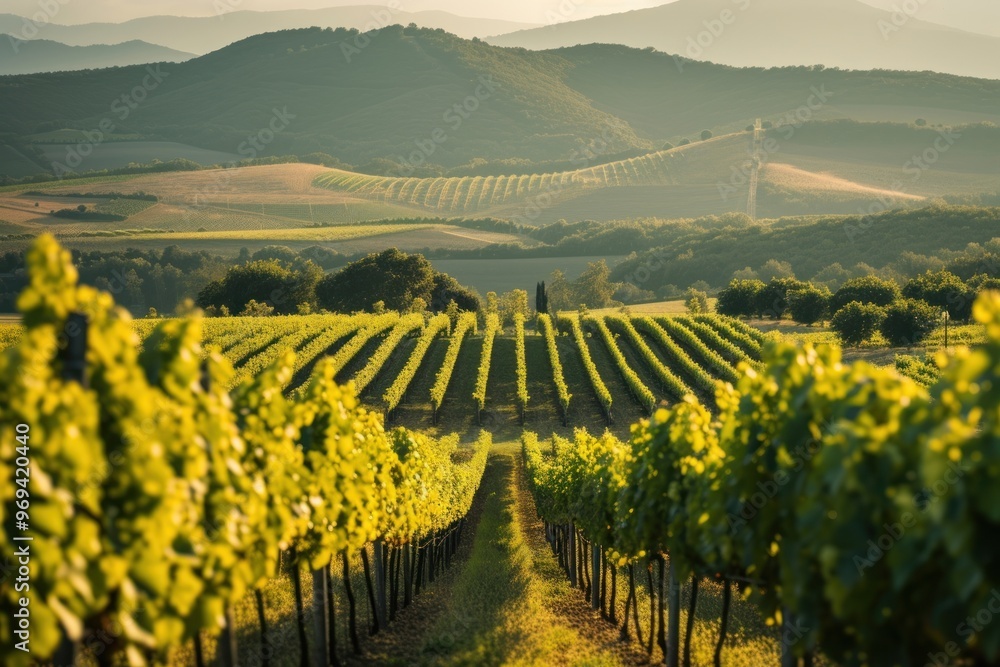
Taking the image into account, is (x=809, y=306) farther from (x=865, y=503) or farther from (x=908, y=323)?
(x=865, y=503)

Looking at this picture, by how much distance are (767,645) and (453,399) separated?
1454 inches

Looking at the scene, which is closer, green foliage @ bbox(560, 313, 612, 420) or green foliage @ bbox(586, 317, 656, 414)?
green foliage @ bbox(586, 317, 656, 414)

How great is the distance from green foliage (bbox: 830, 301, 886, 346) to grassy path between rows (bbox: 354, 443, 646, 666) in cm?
3602

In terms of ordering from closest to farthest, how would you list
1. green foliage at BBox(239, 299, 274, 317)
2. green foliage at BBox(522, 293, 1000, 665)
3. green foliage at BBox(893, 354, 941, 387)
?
green foliage at BBox(522, 293, 1000, 665)
green foliage at BBox(893, 354, 941, 387)
green foliage at BBox(239, 299, 274, 317)

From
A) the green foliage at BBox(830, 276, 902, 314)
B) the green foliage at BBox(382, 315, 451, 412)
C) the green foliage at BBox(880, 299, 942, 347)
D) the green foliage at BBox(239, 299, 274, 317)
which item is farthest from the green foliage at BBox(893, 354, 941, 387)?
the green foliage at BBox(239, 299, 274, 317)

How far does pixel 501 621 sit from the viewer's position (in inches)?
631

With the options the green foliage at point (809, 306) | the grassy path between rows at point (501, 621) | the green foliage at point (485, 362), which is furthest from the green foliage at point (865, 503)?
the green foliage at point (809, 306)

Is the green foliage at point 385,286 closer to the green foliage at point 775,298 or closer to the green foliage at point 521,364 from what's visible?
the green foliage at point 521,364

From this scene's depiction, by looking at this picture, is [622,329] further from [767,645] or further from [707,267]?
[707,267]

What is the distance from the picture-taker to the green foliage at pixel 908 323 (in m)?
57.2

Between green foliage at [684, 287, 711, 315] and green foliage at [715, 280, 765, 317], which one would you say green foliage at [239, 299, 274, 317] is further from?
green foliage at [715, 280, 765, 317]

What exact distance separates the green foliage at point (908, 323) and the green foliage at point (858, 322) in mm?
516

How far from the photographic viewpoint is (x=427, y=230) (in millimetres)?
157250

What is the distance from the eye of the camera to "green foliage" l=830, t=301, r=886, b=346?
5866cm
